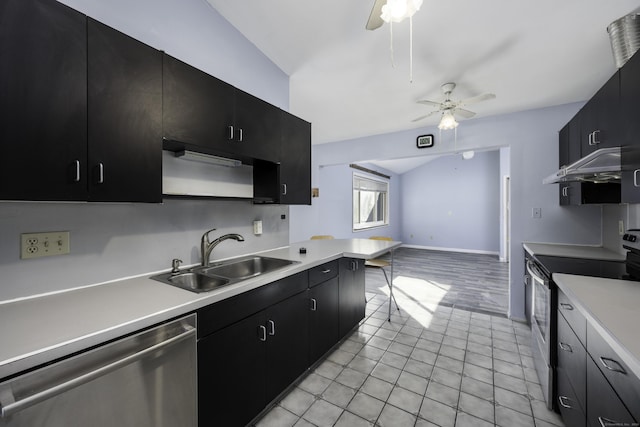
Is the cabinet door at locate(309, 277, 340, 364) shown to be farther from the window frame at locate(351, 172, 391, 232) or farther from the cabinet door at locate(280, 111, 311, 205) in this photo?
the window frame at locate(351, 172, 391, 232)

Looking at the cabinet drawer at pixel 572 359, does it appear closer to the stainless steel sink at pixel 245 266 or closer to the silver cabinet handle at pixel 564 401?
the silver cabinet handle at pixel 564 401

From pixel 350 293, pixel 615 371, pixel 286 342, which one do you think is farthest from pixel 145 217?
pixel 615 371

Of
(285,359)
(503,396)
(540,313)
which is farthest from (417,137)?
→ (285,359)

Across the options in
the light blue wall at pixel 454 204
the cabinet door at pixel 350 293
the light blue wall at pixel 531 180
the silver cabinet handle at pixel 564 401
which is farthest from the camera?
the light blue wall at pixel 454 204

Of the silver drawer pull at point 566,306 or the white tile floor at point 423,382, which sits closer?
the silver drawer pull at point 566,306

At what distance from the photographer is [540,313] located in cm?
195

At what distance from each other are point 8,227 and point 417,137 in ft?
13.7

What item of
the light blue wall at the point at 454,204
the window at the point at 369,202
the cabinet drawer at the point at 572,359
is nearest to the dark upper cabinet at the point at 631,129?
the cabinet drawer at the point at 572,359

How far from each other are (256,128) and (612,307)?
7.01ft

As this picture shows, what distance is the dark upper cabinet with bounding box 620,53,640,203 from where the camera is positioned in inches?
53.9

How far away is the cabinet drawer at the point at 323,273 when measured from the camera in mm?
1998

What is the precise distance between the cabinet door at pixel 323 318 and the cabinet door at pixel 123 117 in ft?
4.32

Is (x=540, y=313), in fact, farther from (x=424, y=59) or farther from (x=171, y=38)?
(x=171, y=38)

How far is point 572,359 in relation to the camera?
1.37 m
